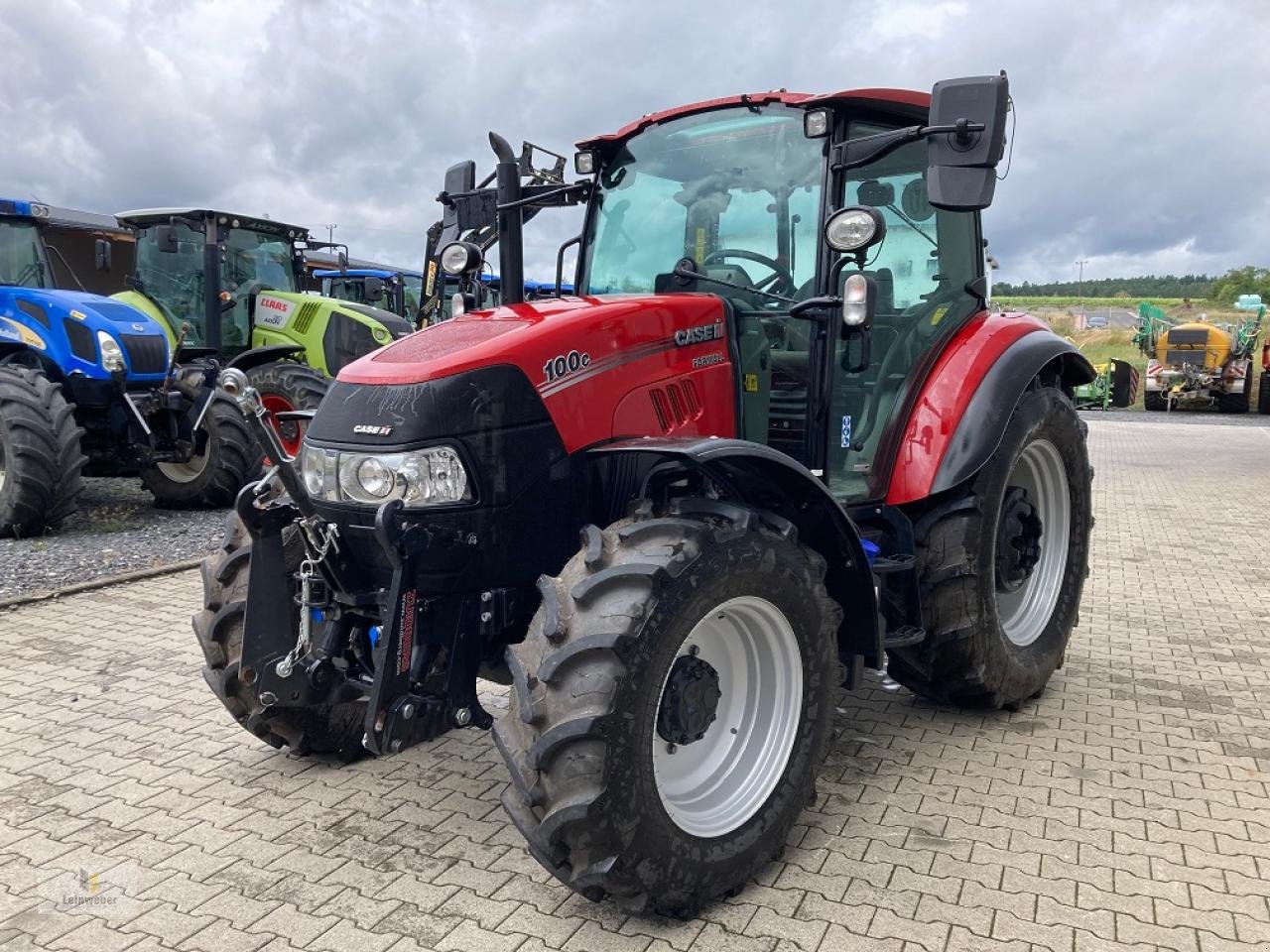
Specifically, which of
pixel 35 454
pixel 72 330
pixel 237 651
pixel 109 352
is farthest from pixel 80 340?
pixel 237 651

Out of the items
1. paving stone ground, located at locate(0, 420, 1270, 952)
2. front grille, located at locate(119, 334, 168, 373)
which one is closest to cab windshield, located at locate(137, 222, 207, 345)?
front grille, located at locate(119, 334, 168, 373)

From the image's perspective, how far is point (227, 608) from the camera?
336 centimetres

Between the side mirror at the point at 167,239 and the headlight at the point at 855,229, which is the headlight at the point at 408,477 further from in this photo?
the side mirror at the point at 167,239

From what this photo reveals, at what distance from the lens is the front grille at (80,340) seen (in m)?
8.03

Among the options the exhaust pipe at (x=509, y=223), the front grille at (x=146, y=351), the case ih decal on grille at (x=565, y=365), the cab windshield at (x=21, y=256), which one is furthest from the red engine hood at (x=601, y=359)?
the cab windshield at (x=21, y=256)

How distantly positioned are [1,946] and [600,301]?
247cm

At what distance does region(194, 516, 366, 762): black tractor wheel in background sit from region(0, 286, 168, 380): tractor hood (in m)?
5.42

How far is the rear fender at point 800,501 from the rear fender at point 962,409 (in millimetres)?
619

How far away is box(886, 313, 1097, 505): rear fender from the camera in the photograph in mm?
3729

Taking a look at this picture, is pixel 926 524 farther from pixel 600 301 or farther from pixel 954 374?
pixel 600 301

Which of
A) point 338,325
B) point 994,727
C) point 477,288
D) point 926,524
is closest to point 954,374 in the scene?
point 926,524

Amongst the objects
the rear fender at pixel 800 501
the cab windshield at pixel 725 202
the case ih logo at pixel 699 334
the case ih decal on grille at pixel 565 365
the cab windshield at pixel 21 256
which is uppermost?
the cab windshield at pixel 21 256

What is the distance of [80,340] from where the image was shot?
26.4 feet

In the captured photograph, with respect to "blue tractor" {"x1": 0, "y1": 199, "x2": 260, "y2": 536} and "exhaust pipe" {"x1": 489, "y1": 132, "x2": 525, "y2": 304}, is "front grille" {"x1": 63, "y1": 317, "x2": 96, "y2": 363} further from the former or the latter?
"exhaust pipe" {"x1": 489, "y1": 132, "x2": 525, "y2": 304}
